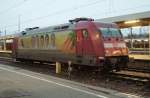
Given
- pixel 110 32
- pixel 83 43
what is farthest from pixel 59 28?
pixel 110 32

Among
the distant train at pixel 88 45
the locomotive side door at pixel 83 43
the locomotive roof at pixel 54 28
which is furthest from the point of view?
the locomotive roof at pixel 54 28

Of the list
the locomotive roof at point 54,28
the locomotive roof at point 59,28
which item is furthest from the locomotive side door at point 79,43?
the locomotive roof at point 54,28

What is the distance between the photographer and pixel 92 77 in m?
18.5

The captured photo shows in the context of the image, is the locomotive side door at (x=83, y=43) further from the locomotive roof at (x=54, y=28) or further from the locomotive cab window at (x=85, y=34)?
the locomotive roof at (x=54, y=28)

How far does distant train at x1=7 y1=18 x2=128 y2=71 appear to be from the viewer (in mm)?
17906

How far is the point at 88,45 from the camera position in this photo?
60.7 feet

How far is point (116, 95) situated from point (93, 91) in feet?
4.12

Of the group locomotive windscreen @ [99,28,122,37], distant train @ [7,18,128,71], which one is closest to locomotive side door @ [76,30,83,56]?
distant train @ [7,18,128,71]

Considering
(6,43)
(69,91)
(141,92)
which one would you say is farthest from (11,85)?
(6,43)

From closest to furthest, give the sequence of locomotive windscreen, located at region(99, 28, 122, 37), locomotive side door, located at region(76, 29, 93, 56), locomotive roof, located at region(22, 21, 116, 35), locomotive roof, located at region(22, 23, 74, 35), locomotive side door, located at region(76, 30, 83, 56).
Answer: locomotive side door, located at region(76, 29, 93, 56)
locomotive windscreen, located at region(99, 28, 122, 37)
locomotive side door, located at region(76, 30, 83, 56)
locomotive roof, located at region(22, 21, 116, 35)
locomotive roof, located at region(22, 23, 74, 35)

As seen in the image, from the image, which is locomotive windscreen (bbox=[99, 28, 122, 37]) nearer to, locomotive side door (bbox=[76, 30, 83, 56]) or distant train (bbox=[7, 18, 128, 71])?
distant train (bbox=[7, 18, 128, 71])

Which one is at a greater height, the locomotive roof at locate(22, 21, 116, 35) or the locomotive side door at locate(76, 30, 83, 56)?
the locomotive roof at locate(22, 21, 116, 35)

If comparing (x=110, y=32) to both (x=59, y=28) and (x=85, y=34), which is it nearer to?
(x=85, y=34)

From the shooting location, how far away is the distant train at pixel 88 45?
58.7 feet
